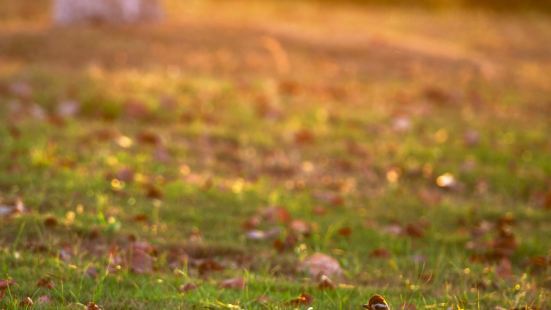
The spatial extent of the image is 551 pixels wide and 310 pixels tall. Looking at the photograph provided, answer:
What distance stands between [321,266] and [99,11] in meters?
6.65

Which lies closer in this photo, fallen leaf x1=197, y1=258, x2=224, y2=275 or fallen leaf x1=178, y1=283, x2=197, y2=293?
fallen leaf x1=178, y1=283, x2=197, y2=293

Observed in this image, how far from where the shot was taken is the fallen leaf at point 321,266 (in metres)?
3.65

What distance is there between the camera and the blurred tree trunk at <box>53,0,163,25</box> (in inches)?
369

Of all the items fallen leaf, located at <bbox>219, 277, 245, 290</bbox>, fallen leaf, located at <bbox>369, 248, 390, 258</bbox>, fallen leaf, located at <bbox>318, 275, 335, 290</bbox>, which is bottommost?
fallen leaf, located at <bbox>369, 248, 390, 258</bbox>

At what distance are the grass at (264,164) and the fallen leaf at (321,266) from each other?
6 centimetres

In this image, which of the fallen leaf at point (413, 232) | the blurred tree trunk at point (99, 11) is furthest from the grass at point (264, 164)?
the blurred tree trunk at point (99, 11)

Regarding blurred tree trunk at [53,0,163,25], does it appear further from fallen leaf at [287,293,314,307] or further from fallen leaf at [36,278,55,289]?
fallen leaf at [287,293,314,307]

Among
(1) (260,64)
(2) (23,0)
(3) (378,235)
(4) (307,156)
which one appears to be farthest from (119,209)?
(2) (23,0)

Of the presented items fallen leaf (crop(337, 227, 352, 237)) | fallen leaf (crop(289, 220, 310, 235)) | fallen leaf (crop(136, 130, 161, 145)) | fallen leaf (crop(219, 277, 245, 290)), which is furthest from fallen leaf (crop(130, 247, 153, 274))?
fallen leaf (crop(136, 130, 161, 145))

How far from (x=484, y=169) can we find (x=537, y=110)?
8.37ft

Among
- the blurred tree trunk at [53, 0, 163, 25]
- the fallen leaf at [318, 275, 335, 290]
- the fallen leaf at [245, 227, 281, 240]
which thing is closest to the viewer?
→ the fallen leaf at [318, 275, 335, 290]

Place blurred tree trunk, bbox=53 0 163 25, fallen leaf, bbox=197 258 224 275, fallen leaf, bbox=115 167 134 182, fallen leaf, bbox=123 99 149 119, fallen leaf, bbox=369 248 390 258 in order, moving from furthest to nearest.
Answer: blurred tree trunk, bbox=53 0 163 25 → fallen leaf, bbox=123 99 149 119 → fallen leaf, bbox=115 167 134 182 → fallen leaf, bbox=369 248 390 258 → fallen leaf, bbox=197 258 224 275

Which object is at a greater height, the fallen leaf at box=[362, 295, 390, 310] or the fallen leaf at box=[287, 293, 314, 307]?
the fallen leaf at box=[362, 295, 390, 310]

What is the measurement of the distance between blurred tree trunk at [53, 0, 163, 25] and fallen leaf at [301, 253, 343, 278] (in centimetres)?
652
